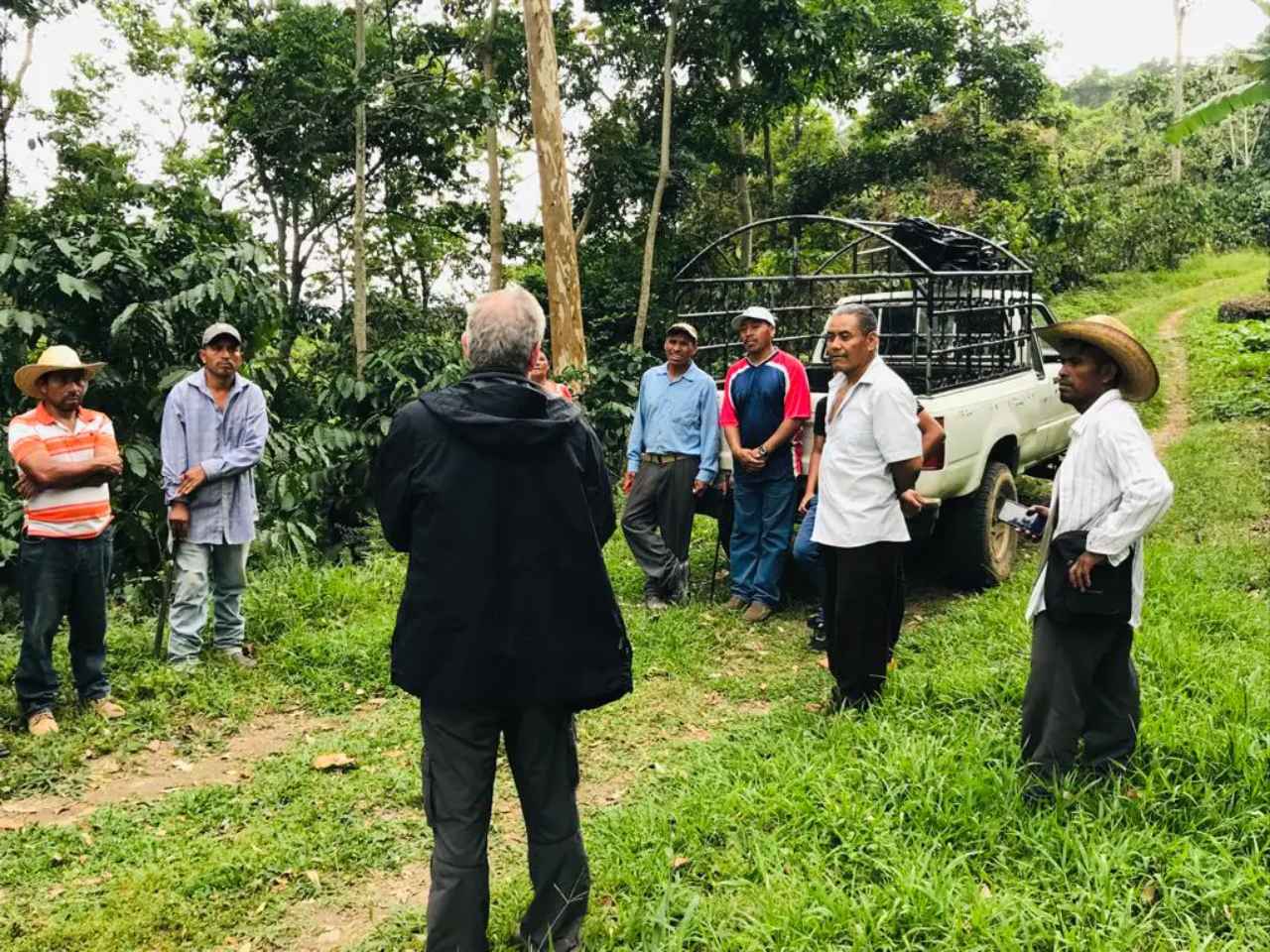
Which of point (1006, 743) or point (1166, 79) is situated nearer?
point (1006, 743)

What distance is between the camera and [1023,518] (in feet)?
11.4

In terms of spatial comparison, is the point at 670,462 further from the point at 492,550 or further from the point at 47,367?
the point at 492,550

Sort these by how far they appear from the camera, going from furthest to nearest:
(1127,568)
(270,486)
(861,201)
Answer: (861,201) → (270,486) → (1127,568)

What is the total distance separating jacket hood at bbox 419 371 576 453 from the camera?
7.89 feet

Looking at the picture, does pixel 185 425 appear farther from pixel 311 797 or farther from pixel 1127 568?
pixel 1127 568

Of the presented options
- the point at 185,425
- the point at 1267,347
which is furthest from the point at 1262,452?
the point at 185,425

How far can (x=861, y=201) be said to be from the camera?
69.6 feet

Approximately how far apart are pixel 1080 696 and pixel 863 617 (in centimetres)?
104

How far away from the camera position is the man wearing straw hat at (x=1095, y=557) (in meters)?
3.04

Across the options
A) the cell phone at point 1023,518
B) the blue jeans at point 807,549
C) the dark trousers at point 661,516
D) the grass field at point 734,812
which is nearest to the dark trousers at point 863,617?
the grass field at point 734,812

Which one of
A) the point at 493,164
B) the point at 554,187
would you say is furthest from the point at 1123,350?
the point at 493,164

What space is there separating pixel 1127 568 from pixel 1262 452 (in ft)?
25.4

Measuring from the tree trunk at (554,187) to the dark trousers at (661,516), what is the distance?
470 cm

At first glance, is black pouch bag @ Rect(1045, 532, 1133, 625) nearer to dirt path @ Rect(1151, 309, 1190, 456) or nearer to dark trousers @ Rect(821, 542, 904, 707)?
dark trousers @ Rect(821, 542, 904, 707)
